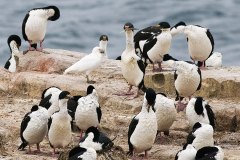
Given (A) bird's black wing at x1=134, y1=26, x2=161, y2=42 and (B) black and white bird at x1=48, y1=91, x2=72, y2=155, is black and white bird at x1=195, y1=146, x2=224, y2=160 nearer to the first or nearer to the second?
(B) black and white bird at x1=48, y1=91, x2=72, y2=155

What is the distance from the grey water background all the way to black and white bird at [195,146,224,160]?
72.8ft

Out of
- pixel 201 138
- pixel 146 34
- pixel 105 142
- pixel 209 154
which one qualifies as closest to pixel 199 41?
pixel 146 34

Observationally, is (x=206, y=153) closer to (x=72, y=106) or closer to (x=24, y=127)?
(x=24, y=127)

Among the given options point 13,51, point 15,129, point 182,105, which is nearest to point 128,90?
point 182,105

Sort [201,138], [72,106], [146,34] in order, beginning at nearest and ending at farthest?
[201,138]
[72,106]
[146,34]

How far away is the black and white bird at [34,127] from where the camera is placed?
55.6ft

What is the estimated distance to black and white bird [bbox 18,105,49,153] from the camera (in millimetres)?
16953

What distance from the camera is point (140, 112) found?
17.0 m

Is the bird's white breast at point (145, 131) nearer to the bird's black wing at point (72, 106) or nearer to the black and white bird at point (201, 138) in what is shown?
the black and white bird at point (201, 138)

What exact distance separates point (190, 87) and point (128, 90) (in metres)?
1.35

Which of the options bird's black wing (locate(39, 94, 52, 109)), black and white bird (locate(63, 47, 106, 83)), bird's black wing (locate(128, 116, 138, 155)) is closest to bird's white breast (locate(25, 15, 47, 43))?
black and white bird (locate(63, 47, 106, 83))

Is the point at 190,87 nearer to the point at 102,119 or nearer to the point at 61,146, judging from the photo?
the point at 102,119

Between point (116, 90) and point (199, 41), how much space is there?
83.2 inches

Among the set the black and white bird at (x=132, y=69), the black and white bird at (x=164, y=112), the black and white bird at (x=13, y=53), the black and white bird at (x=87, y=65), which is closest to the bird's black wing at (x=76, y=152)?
the black and white bird at (x=164, y=112)
